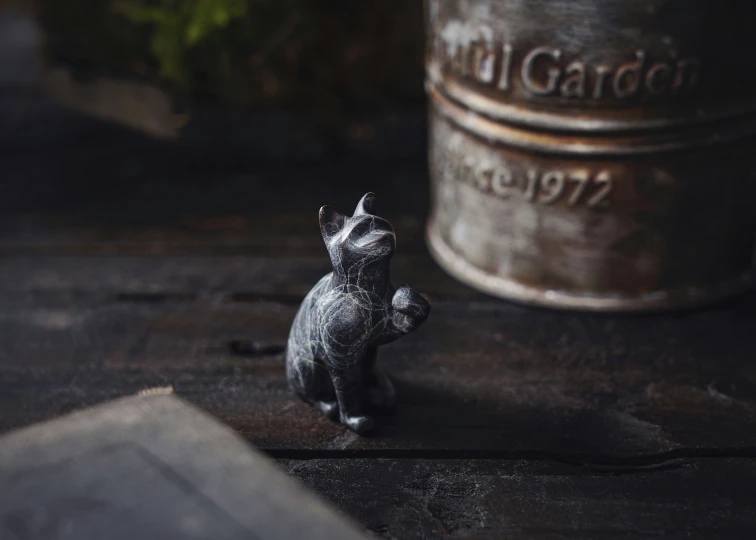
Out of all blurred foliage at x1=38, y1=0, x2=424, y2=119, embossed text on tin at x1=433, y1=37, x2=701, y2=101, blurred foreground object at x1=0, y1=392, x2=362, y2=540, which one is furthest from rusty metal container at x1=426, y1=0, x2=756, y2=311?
blurred foreground object at x1=0, y1=392, x2=362, y2=540

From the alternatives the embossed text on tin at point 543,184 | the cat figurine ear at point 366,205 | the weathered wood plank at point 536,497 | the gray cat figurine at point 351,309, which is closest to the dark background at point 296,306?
the weathered wood plank at point 536,497

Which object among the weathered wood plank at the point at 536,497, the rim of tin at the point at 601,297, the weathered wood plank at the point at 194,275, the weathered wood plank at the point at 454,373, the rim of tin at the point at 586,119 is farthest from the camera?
the weathered wood plank at the point at 194,275

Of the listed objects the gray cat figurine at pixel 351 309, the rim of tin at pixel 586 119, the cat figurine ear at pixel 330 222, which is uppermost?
the rim of tin at pixel 586 119

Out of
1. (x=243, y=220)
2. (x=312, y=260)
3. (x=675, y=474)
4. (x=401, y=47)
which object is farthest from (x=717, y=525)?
(x=401, y=47)

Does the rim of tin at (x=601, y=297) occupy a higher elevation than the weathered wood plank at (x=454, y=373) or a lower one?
higher

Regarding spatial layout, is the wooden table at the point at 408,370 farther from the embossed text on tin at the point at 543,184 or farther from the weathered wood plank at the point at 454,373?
the embossed text on tin at the point at 543,184

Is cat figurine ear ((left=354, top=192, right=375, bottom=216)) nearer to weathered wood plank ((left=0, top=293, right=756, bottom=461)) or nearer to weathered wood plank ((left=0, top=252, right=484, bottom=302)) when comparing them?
weathered wood plank ((left=0, top=293, right=756, bottom=461))

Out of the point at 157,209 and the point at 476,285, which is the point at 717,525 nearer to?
the point at 476,285
